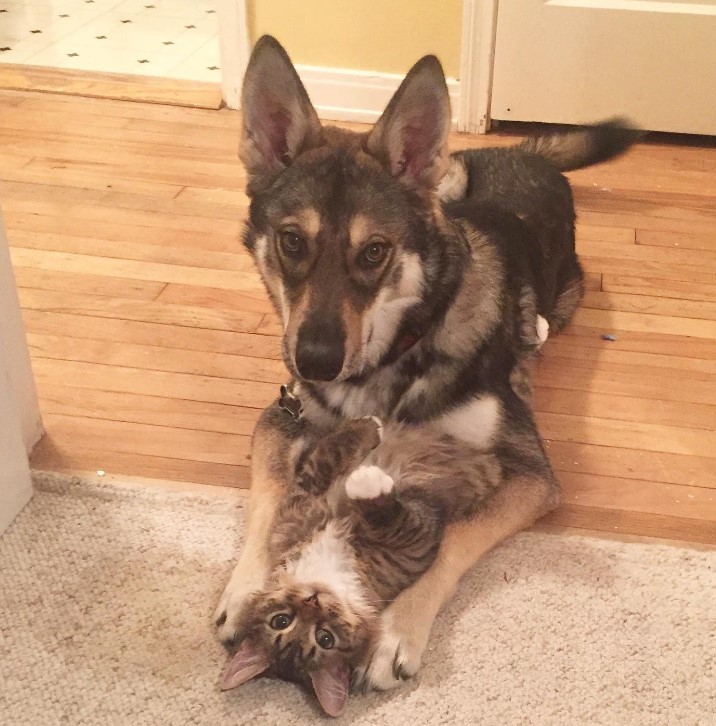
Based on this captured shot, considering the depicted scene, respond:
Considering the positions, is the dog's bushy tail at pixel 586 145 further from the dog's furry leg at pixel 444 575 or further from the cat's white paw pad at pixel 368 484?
the cat's white paw pad at pixel 368 484

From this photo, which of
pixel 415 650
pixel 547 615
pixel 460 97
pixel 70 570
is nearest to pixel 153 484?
pixel 70 570

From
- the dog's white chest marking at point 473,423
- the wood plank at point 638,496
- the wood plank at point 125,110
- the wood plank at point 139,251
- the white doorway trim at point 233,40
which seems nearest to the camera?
the dog's white chest marking at point 473,423

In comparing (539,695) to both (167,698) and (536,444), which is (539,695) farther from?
(167,698)

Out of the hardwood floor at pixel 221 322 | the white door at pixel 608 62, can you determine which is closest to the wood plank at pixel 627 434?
the hardwood floor at pixel 221 322

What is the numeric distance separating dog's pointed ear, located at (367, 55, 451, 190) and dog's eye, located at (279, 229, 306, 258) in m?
0.21

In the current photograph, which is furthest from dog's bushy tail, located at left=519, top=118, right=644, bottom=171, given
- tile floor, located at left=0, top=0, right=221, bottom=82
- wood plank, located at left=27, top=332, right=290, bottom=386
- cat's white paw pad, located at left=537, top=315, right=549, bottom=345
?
tile floor, located at left=0, top=0, right=221, bottom=82

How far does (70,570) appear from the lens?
1.64 metres

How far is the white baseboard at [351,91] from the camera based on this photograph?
141 inches

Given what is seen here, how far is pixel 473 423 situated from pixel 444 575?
12.5 inches

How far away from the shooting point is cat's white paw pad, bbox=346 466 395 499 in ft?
4.86

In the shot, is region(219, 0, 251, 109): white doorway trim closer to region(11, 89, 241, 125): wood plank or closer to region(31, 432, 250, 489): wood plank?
region(11, 89, 241, 125): wood plank

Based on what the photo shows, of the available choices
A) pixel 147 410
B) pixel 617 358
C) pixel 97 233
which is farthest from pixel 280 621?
pixel 97 233

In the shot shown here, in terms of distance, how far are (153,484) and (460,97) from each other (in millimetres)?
2336

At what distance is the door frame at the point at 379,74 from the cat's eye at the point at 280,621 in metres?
2.62
